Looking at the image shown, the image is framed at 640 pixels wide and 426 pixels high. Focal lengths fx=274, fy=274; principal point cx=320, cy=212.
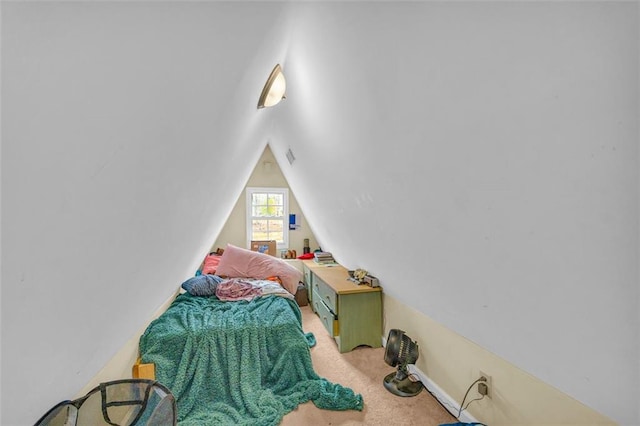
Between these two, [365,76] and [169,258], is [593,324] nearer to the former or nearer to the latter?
[365,76]

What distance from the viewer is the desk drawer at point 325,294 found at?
265 centimetres

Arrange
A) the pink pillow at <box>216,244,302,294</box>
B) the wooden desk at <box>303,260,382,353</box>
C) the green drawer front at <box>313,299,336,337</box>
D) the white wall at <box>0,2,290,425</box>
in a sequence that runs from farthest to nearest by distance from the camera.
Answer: the pink pillow at <box>216,244,302,294</box> < the green drawer front at <box>313,299,336,337</box> < the wooden desk at <box>303,260,382,353</box> < the white wall at <box>0,2,290,425</box>

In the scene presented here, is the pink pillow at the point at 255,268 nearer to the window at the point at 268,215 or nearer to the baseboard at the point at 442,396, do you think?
the window at the point at 268,215

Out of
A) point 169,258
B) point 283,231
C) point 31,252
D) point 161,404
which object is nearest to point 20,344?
point 31,252

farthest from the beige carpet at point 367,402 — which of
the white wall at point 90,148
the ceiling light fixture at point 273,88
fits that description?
the ceiling light fixture at point 273,88

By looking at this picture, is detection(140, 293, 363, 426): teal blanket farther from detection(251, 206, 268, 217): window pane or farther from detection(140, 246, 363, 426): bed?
detection(251, 206, 268, 217): window pane

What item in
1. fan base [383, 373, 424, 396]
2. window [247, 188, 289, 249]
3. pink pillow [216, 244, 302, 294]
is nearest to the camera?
fan base [383, 373, 424, 396]

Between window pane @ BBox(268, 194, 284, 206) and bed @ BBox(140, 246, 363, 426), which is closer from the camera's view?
bed @ BBox(140, 246, 363, 426)

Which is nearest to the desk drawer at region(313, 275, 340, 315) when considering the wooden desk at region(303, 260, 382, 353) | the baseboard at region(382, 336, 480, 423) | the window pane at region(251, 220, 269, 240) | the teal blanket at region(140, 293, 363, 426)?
the wooden desk at region(303, 260, 382, 353)

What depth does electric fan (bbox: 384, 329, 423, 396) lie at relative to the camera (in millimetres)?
2002

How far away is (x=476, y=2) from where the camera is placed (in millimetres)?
775

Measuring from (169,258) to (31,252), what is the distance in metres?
1.19

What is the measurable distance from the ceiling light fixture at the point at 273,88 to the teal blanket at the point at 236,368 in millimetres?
1644

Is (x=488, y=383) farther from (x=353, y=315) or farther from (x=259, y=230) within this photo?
(x=259, y=230)
